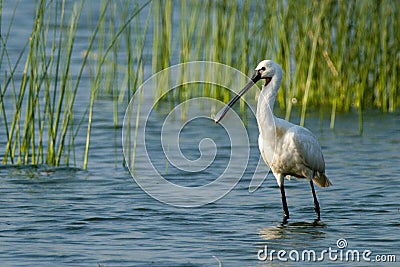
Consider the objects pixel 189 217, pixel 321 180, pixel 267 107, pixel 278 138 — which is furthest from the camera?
pixel 321 180

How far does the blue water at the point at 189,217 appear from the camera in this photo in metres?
6.59

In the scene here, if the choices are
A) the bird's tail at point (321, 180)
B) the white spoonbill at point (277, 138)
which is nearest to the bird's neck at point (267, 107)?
the white spoonbill at point (277, 138)

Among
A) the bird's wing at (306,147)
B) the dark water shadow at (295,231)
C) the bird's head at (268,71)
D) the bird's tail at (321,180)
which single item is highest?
the bird's head at (268,71)

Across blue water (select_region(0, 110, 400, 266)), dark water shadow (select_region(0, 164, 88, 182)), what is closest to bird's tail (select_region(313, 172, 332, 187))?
blue water (select_region(0, 110, 400, 266))

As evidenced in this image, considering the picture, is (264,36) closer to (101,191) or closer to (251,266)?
(101,191)

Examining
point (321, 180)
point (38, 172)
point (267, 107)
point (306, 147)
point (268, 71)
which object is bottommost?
point (38, 172)

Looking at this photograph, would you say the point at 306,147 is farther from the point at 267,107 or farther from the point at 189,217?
the point at 189,217

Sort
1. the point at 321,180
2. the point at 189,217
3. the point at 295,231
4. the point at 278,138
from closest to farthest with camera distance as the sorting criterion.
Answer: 1. the point at 295,231
2. the point at 278,138
3. the point at 189,217
4. the point at 321,180

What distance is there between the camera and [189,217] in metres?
7.78

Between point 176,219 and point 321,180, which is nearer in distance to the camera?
point 176,219

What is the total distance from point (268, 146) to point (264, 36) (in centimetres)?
392

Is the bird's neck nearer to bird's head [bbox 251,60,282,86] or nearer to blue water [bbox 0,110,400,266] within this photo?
bird's head [bbox 251,60,282,86]

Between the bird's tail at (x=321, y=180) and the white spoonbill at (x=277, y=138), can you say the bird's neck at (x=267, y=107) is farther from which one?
the bird's tail at (x=321, y=180)

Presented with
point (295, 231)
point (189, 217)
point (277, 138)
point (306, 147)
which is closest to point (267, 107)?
point (277, 138)
